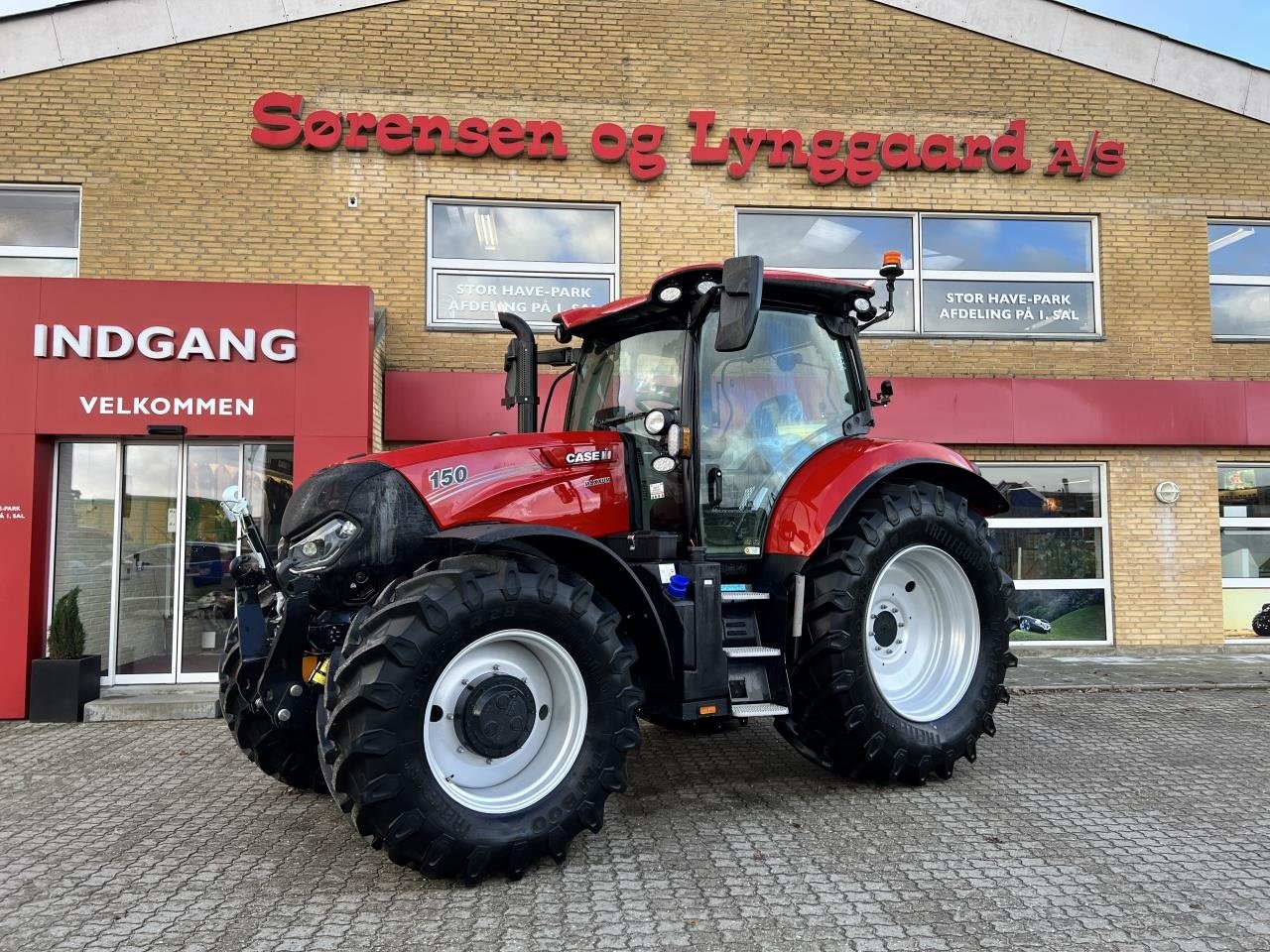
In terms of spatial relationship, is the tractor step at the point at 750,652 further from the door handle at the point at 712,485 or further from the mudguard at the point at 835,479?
the door handle at the point at 712,485

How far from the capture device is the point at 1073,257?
34.2 feet

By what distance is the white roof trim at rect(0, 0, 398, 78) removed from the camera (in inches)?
358

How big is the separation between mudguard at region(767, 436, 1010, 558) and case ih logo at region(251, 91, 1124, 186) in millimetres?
5798

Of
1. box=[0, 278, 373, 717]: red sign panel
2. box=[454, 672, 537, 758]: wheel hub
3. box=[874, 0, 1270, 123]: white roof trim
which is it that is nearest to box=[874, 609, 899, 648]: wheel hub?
box=[454, 672, 537, 758]: wheel hub

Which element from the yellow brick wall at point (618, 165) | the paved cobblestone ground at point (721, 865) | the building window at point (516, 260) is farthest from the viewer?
the building window at point (516, 260)

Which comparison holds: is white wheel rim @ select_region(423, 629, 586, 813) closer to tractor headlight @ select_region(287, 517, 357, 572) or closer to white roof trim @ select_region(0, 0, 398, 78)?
tractor headlight @ select_region(287, 517, 357, 572)

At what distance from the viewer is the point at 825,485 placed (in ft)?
15.1

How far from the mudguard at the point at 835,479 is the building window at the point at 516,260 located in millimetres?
5397

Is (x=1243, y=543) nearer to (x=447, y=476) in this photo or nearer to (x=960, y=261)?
(x=960, y=261)

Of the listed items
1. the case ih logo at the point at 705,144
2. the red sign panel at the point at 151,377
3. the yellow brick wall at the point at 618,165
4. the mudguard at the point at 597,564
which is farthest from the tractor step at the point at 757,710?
the case ih logo at the point at 705,144

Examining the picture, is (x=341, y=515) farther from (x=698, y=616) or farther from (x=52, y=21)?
(x=52, y=21)

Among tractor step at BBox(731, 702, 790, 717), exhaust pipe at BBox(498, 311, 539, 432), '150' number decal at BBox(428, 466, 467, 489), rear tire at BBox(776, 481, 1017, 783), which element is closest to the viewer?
'150' number decal at BBox(428, 466, 467, 489)

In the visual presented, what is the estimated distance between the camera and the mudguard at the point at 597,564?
12.4ft

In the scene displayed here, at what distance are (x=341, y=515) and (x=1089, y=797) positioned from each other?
3.97 m
